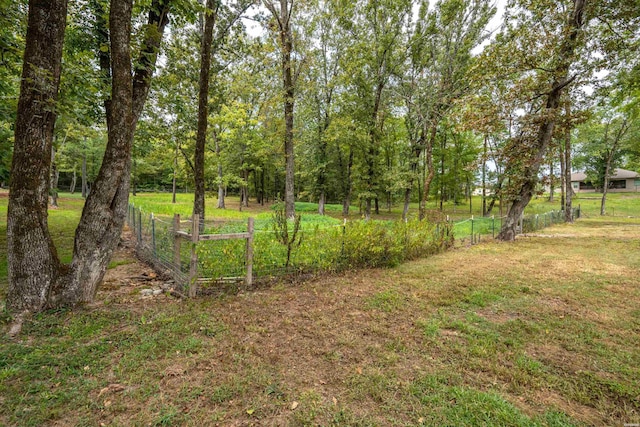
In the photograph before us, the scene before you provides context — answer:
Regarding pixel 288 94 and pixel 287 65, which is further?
pixel 288 94

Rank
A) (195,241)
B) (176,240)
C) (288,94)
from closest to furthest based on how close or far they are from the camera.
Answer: (195,241) < (176,240) < (288,94)

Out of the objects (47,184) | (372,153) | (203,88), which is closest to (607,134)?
(372,153)

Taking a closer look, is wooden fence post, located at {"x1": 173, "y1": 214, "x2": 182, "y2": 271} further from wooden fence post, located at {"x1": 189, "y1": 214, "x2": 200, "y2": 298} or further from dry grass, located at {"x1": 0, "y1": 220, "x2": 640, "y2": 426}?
dry grass, located at {"x1": 0, "y1": 220, "x2": 640, "y2": 426}

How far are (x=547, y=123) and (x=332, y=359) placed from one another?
494 inches

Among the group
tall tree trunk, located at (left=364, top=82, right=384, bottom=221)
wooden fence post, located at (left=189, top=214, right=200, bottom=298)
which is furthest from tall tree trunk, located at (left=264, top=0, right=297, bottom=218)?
tall tree trunk, located at (left=364, top=82, right=384, bottom=221)

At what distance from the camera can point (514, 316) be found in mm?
4129

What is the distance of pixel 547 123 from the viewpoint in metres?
10.6

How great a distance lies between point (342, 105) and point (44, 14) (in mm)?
17190

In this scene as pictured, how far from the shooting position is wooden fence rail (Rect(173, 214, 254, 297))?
4469mm

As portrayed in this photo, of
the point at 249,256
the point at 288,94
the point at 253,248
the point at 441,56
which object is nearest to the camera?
the point at 249,256

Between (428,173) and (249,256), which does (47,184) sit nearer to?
(249,256)

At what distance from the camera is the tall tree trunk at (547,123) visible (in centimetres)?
959

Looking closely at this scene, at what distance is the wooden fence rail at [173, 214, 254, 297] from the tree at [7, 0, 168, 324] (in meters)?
0.91

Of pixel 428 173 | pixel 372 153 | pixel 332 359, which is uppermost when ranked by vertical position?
pixel 372 153
